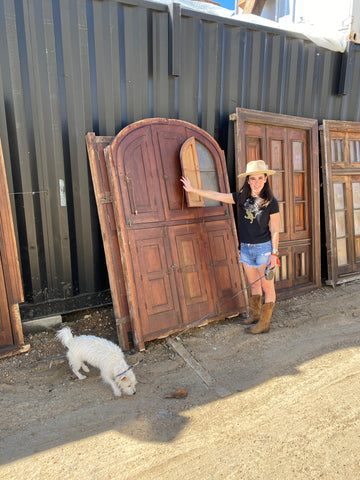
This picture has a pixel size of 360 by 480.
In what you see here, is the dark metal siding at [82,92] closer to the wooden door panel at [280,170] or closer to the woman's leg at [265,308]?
the wooden door panel at [280,170]

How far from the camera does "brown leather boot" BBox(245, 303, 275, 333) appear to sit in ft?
13.8

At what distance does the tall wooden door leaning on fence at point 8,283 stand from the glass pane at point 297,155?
433cm

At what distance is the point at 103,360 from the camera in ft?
10.1

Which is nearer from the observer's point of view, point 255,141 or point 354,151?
point 255,141

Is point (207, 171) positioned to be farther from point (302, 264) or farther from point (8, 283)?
point (8, 283)

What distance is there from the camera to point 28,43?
3.68 meters

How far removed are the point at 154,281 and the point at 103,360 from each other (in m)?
1.13

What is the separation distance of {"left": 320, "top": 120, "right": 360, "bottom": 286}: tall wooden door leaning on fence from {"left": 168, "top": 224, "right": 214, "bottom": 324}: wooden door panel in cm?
284

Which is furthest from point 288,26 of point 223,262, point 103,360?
point 103,360

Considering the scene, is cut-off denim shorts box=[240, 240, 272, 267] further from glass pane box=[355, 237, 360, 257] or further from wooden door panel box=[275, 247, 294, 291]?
glass pane box=[355, 237, 360, 257]

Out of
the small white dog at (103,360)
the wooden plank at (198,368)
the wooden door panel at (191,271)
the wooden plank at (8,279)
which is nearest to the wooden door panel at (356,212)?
the wooden door panel at (191,271)

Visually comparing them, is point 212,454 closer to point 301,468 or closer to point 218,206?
point 301,468

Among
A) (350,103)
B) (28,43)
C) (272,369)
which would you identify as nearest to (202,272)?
(272,369)

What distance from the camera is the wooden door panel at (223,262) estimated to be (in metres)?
4.38
